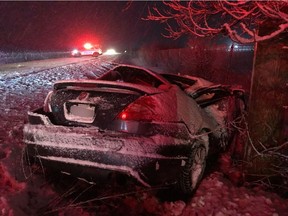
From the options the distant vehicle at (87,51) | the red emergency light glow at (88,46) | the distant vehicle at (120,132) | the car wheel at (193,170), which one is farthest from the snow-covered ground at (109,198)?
the red emergency light glow at (88,46)

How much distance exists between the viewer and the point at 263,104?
13.9 ft

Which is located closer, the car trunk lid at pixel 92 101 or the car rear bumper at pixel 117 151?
the car rear bumper at pixel 117 151

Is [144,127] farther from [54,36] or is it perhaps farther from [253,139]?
[54,36]

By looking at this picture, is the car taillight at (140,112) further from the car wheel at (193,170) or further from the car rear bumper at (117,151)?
the car wheel at (193,170)

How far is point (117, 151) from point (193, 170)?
3.81 feet

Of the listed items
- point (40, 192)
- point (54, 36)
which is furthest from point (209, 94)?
point (54, 36)

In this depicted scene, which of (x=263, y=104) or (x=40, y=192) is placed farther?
(x=263, y=104)

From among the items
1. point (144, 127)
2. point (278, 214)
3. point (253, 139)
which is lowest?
point (278, 214)

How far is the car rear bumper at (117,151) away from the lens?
3395mm

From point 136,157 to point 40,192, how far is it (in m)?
1.30

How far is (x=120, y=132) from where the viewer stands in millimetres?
3459

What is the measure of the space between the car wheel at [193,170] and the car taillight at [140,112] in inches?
28.7

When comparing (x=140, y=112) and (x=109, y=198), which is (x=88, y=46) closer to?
(x=109, y=198)

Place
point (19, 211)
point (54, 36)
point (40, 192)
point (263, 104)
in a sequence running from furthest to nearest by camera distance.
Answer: point (54, 36) → point (263, 104) → point (40, 192) → point (19, 211)
